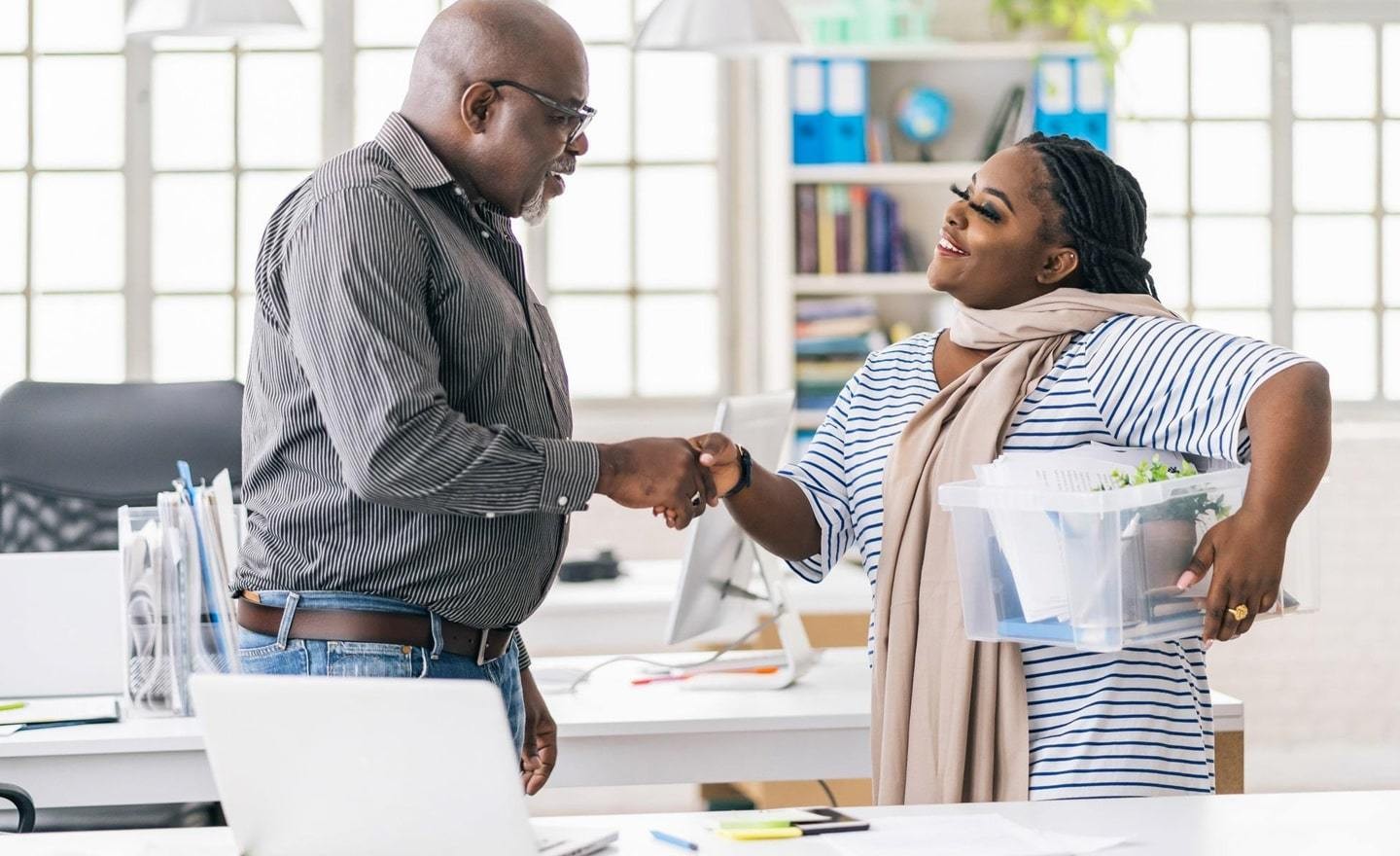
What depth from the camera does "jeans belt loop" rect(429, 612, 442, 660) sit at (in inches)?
69.2

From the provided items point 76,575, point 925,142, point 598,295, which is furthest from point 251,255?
point 76,575

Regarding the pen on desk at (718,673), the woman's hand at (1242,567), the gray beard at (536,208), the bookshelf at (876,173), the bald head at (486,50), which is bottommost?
the pen on desk at (718,673)

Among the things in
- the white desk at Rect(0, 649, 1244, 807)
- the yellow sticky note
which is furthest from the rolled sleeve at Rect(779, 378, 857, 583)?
the yellow sticky note

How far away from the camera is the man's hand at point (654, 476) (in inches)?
70.2

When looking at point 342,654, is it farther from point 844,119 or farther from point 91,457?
point 844,119

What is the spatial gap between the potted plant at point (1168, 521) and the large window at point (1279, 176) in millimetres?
3692

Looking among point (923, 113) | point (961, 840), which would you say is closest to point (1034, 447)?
point (961, 840)

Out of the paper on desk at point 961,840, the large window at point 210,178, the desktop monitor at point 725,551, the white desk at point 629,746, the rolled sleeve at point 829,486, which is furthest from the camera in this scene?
the large window at point 210,178

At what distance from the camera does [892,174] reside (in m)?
4.81

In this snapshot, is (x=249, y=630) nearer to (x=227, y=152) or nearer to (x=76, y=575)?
(x=76, y=575)

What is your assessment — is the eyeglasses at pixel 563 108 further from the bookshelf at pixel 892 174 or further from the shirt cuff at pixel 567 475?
the bookshelf at pixel 892 174

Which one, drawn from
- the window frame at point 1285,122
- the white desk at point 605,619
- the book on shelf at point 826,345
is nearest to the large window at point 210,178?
the book on shelf at point 826,345

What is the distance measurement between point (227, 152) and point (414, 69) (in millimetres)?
3545

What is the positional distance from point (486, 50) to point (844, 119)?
3.13 meters
